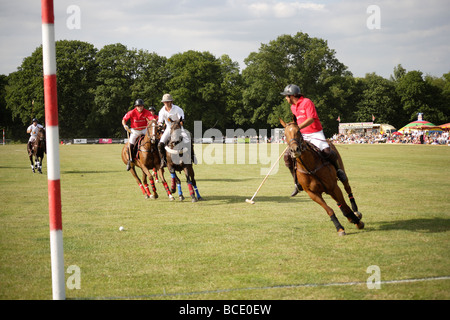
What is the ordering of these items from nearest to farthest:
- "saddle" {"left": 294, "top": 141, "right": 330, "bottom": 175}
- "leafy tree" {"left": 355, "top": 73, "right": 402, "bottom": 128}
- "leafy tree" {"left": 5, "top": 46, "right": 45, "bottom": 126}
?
"saddle" {"left": 294, "top": 141, "right": 330, "bottom": 175}, "leafy tree" {"left": 5, "top": 46, "right": 45, "bottom": 126}, "leafy tree" {"left": 355, "top": 73, "right": 402, "bottom": 128}

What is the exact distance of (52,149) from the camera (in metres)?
5.10

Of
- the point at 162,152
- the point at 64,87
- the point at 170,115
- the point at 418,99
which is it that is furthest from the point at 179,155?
the point at 418,99

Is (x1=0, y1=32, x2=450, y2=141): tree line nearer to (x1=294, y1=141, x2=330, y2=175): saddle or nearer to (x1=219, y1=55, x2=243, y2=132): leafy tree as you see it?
(x1=219, y1=55, x2=243, y2=132): leafy tree

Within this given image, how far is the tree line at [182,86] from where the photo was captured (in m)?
77.9

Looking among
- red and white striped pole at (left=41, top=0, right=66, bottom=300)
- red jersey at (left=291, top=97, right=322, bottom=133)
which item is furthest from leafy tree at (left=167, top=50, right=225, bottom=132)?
Answer: red and white striped pole at (left=41, top=0, right=66, bottom=300)

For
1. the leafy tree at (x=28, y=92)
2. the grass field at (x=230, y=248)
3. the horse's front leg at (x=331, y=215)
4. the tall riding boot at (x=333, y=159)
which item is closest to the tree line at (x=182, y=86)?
the leafy tree at (x=28, y=92)

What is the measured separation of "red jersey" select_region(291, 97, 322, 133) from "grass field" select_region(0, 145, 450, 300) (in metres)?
2.37

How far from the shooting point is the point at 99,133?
8469 cm

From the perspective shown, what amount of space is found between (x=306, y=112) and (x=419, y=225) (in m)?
3.85

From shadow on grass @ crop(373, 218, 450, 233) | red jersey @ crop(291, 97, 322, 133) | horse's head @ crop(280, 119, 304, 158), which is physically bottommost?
shadow on grass @ crop(373, 218, 450, 233)

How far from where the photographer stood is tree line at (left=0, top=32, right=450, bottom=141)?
77938 millimetres

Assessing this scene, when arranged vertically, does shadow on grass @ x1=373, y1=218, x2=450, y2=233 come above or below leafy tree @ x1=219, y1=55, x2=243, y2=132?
below
